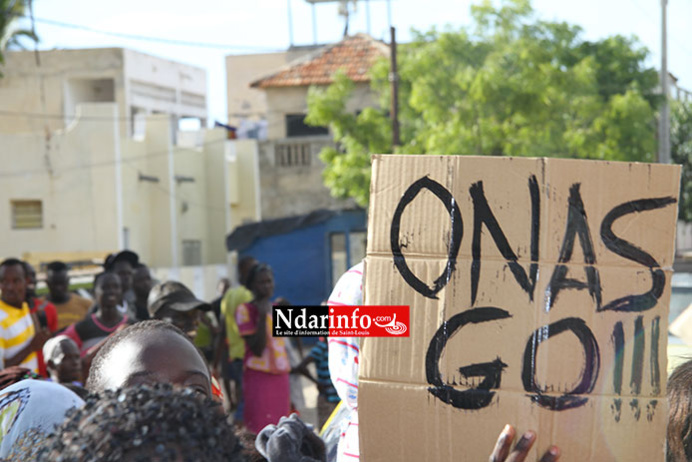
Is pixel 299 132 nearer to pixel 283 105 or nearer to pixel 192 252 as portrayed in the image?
pixel 283 105

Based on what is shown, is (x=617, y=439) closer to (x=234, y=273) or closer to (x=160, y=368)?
(x=160, y=368)

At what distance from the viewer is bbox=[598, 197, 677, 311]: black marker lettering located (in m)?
2.06

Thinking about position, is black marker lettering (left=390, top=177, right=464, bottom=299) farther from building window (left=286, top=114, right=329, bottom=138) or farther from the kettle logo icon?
building window (left=286, top=114, right=329, bottom=138)

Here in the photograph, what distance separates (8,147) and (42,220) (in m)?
1.98

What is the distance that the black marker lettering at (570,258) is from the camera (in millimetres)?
2070

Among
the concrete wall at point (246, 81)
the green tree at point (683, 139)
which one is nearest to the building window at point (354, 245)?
the green tree at point (683, 139)

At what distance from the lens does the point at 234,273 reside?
75.0 ft

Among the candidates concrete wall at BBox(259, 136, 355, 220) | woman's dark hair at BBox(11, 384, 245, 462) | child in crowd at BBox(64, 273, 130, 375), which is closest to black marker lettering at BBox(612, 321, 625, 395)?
woman's dark hair at BBox(11, 384, 245, 462)

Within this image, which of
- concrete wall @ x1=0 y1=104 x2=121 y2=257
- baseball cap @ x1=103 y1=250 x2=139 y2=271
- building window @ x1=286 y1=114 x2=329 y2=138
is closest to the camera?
baseball cap @ x1=103 y1=250 x2=139 y2=271

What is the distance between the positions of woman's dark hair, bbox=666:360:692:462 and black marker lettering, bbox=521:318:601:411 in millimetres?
557

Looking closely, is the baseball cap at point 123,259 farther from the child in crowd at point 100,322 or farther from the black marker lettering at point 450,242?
the black marker lettering at point 450,242

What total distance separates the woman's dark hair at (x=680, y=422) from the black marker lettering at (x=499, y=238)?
0.69 meters

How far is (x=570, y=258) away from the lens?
2084mm

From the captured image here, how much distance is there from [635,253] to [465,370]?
0.45 metres
